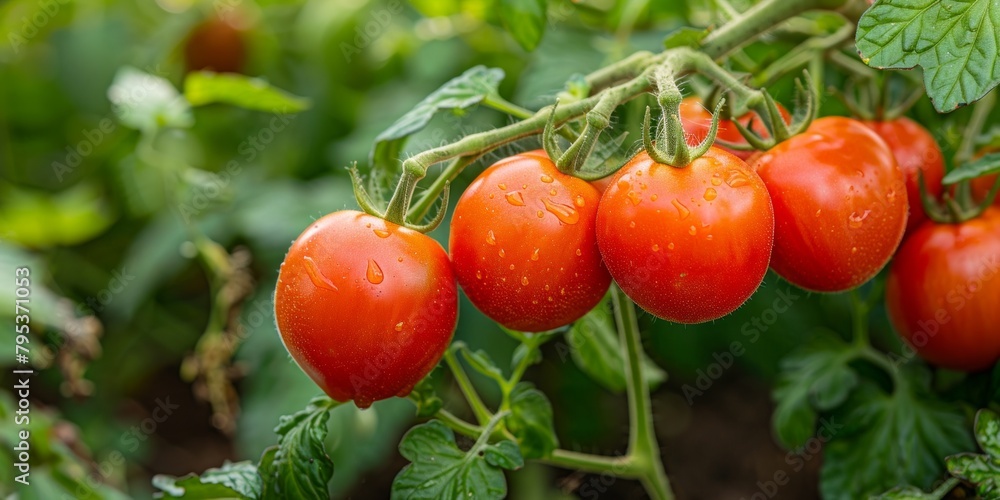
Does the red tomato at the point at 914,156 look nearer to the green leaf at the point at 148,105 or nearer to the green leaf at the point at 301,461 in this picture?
the green leaf at the point at 301,461

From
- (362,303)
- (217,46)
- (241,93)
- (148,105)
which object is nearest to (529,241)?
(362,303)

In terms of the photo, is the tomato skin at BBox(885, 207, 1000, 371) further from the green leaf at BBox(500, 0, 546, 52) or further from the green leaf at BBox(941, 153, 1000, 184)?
the green leaf at BBox(500, 0, 546, 52)

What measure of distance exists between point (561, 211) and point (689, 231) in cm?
11

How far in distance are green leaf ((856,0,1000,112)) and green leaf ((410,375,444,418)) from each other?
1.59ft

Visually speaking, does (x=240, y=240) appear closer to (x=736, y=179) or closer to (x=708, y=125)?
(x=708, y=125)

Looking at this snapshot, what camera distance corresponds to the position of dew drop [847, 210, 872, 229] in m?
0.71

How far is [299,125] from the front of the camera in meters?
1.90

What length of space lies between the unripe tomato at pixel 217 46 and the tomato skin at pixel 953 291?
5.44 feet

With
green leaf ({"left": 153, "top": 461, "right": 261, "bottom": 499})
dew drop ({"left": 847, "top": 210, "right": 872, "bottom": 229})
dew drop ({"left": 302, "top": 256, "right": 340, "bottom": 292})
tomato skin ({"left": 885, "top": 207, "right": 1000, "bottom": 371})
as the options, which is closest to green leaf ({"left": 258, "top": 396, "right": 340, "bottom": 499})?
green leaf ({"left": 153, "top": 461, "right": 261, "bottom": 499})

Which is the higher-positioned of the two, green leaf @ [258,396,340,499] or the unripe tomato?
green leaf @ [258,396,340,499]

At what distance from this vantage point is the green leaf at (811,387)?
0.98m

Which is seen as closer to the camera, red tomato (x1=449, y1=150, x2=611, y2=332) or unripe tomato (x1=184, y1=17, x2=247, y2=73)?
red tomato (x1=449, y1=150, x2=611, y2=332)

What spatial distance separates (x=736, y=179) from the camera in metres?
0.64

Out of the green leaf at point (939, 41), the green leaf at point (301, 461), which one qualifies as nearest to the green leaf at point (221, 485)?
the green leaf at point (301, 461)
